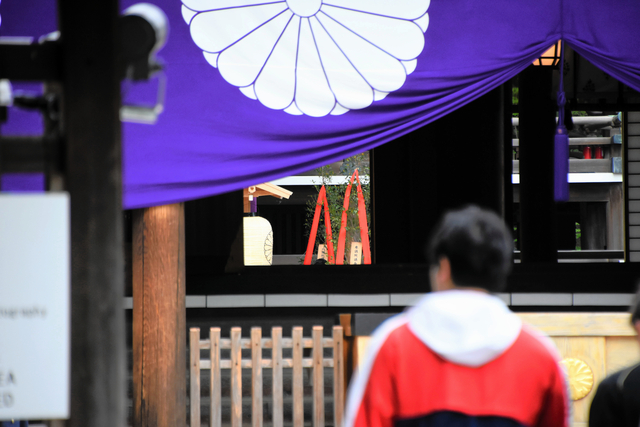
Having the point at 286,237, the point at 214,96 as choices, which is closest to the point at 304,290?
the point at 214,96

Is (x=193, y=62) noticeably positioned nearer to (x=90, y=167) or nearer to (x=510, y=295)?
(x=90, y=167)

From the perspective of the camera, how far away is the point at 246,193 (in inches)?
429

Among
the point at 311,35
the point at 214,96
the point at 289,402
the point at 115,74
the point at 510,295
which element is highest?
the point at 311,35

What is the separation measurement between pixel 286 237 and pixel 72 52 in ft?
43.9

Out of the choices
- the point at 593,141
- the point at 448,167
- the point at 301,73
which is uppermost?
the point at 593,141

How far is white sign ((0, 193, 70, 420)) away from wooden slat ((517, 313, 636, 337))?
10.1 feet

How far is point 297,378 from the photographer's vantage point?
15.0 ft

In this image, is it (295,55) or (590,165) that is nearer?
(295,55)

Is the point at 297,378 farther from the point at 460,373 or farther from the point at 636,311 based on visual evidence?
the point at 460,373

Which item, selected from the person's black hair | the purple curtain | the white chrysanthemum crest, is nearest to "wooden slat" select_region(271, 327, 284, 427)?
the purple curtain

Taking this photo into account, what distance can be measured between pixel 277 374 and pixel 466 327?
126 inches

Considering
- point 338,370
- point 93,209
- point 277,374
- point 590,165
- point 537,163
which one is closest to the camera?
point 93,209

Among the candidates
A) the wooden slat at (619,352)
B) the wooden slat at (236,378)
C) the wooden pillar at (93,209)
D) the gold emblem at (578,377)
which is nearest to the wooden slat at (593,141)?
the wooden slat at (619,352)

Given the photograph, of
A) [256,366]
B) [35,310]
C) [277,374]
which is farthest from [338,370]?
[35,310]
